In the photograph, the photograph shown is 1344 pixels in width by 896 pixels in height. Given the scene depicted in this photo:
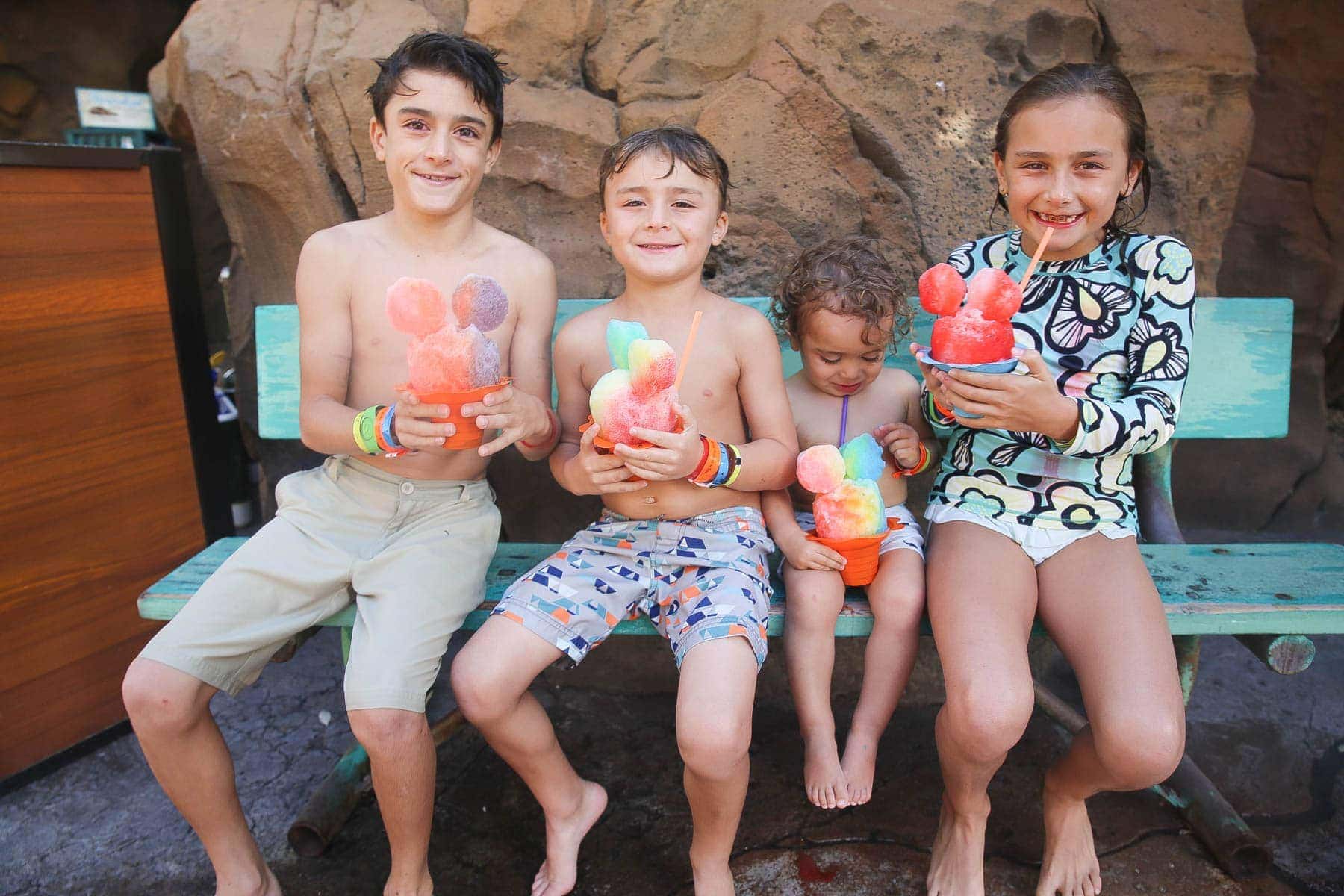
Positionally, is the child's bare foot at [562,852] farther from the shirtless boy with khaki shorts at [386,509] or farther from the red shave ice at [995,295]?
the red shave ice at [995,295]

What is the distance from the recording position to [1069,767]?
1915 millimetres

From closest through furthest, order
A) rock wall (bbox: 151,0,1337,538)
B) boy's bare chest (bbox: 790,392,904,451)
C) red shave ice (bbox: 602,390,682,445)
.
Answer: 1. red shave ice (bbox: 602,390,682,445)
2. boy's bare chest (bbox: 790,392,904,451)
3. rock wall (bbox: 151,0,1337,538)

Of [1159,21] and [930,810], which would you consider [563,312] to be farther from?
[1159,21]

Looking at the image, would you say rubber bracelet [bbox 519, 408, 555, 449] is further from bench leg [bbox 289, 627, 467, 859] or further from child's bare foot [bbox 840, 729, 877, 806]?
child's bare foot [bbox 840, 729, 877, 806]

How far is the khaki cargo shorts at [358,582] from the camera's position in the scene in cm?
187

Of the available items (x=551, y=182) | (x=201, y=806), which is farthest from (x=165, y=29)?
(x=201, y=806)

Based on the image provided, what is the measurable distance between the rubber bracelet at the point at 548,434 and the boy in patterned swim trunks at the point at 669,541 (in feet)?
0.20

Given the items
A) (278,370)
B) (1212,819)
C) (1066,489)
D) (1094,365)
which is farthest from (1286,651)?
(278,370)

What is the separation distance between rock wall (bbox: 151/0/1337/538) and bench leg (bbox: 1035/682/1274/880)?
1426 mm

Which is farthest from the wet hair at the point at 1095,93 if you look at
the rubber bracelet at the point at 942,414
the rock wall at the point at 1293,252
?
the rock wall at the point at 1293,252

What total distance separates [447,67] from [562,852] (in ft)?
5.67

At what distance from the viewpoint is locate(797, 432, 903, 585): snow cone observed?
198cm

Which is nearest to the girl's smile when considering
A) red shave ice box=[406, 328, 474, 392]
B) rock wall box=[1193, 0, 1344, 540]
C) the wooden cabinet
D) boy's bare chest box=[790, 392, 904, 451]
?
boy's bare chest box=[790, 392, 904, 451]

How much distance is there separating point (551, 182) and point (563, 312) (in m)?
0.46
